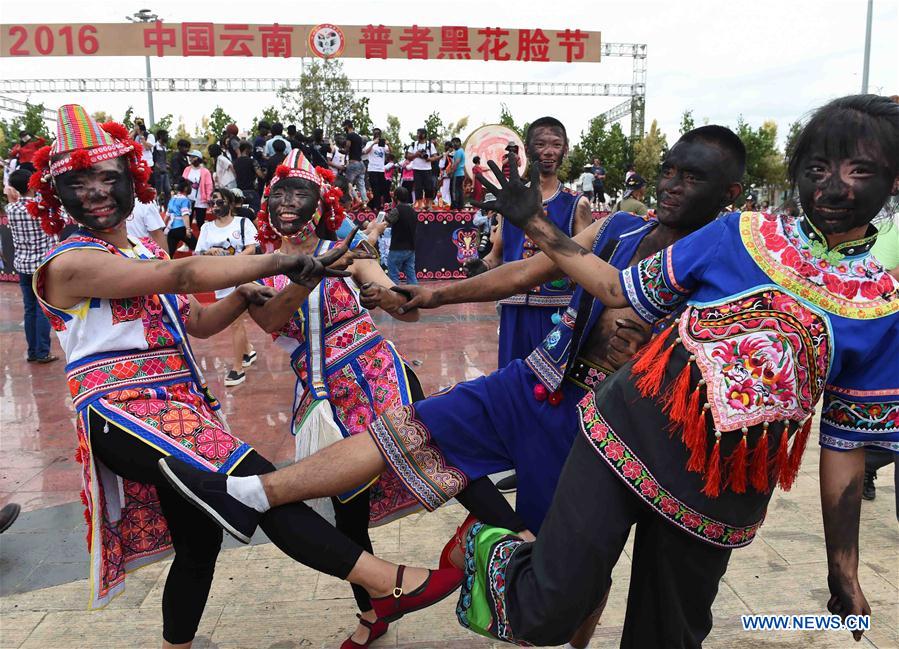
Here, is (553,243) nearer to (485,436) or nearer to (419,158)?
(485,436)

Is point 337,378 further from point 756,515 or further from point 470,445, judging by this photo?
point 756,515

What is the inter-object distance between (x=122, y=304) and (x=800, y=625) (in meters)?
2.95

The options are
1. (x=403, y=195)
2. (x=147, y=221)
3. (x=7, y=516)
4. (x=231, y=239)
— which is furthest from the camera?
(x=403, y=195)

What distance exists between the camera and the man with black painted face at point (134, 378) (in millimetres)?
2355

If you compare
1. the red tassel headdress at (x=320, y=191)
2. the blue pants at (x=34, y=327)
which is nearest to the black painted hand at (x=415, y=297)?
the red tassel headdress at (x=320, y=191)

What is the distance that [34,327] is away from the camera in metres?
8.16

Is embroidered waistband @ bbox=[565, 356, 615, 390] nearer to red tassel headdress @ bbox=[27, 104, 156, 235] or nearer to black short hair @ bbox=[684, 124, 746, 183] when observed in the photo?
black short hair @ bbox=[684, 124, 746, 183]

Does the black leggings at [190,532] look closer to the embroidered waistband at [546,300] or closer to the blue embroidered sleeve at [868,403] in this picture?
the blue embroidered sleeve at [868,403]

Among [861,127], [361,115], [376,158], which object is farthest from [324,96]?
[861,127]

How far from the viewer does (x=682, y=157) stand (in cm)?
244

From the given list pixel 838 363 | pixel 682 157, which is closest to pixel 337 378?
pixel 682 157

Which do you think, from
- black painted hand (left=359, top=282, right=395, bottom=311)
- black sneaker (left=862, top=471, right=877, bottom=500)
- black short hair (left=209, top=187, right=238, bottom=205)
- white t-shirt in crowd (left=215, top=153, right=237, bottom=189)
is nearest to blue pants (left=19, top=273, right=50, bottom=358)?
black short hair (left=209, top=187, right=238, bottom=205)

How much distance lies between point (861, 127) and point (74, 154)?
241 centimetres

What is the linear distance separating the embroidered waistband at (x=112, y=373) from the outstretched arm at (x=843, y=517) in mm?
2149
